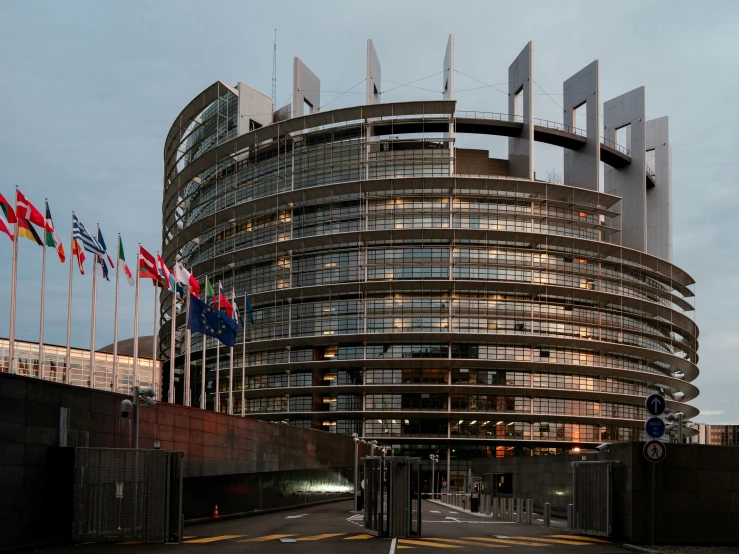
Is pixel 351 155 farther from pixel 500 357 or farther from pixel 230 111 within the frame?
pixel 500 357

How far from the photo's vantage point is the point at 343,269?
3848 inches

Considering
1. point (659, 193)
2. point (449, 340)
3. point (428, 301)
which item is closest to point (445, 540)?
point (449, 340)

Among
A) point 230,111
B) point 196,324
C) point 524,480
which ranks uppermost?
point 230,111

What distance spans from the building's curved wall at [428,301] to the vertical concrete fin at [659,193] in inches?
405

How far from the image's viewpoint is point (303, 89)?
103 metres

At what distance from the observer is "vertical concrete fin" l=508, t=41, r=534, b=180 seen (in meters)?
98.9

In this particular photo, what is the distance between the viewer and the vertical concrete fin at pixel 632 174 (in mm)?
105688

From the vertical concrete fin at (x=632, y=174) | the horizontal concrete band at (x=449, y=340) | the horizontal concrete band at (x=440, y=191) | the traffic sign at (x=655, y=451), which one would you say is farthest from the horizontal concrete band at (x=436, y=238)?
the traffic sign at (x=655, y=451)

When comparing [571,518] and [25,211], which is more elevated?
[25,211]

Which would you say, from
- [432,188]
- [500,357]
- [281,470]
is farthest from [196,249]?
[281,470]

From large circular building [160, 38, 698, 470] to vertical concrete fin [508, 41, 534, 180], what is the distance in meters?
0.38

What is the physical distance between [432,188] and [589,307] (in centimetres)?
2409

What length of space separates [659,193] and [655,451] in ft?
323

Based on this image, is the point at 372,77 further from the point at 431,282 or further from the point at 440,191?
the point at 431,282
